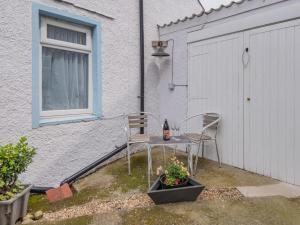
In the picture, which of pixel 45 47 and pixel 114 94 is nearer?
pixel 45 47

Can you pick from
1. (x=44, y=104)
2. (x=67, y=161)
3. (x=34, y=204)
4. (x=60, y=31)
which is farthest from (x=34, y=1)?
(x=34, y=204)

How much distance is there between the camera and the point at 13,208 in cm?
263

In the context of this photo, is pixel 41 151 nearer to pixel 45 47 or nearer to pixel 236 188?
pixel 45 47

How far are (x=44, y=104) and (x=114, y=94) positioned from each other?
137 centimetres

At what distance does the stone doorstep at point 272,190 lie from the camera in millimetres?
3221

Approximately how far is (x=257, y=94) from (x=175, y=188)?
2.15m

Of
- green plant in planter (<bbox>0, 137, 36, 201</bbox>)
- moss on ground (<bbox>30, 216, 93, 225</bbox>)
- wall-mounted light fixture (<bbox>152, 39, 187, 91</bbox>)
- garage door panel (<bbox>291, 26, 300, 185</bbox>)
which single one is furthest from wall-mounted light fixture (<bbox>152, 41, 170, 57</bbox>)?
moss on ground (<bbox>30, 216, 93, 225</bbox>)

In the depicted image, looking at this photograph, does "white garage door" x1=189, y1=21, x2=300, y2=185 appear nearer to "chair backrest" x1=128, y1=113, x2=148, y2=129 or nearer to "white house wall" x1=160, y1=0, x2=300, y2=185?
"white house wall" x1=160, y1=0, x2=300, y2=185

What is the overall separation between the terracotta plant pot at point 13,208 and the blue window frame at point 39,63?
3.87ft

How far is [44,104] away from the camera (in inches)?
154

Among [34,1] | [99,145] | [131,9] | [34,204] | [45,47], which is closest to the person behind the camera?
[34,204]

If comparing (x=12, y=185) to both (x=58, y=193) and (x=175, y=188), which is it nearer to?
(x=58, y=193)

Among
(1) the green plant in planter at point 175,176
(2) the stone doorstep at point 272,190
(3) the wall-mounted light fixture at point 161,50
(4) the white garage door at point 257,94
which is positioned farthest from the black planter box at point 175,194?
(3) the wall-mounted light fixture at point 161,50

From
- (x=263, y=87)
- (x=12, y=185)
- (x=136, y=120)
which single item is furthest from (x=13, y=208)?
(x=263, y=87)
